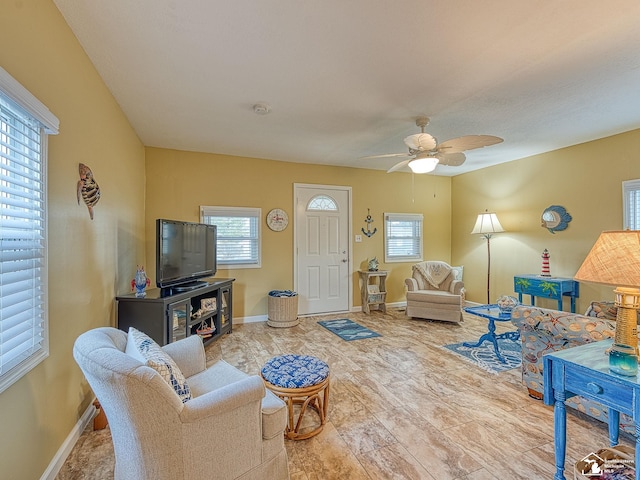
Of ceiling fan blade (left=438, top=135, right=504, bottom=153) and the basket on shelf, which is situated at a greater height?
ceiling fan blade (left=438, top=135, right=504, bottom=153)

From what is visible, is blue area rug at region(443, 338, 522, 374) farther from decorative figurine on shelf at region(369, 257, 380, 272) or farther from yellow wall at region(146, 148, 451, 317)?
yellow wall at region(146, 148, 451, 317)

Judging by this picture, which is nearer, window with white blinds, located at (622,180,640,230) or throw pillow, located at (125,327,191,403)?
throw pillow, located at (125,327,191,403)

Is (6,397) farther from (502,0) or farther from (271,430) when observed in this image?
(502,0)

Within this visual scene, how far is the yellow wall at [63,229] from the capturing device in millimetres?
1438

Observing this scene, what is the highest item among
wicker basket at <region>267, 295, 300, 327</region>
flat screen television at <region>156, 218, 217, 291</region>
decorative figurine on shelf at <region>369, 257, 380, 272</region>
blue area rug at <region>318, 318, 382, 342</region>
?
flat screen television at <region>156, 218, 217, 291</region>

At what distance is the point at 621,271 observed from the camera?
4.40 ft

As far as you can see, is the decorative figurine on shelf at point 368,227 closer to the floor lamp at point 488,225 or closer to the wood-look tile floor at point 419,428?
the floor lamp at point 488,225

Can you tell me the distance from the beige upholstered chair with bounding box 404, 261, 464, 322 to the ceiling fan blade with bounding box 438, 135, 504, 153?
250 centimetres

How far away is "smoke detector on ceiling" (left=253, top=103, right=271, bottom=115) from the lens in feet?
9.98

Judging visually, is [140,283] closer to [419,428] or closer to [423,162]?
[419,428]

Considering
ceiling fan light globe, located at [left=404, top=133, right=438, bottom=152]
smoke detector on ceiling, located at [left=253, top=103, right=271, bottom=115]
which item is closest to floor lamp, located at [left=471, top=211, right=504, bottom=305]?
ceiling fan light globe, located at [left=404, top=133, right=438, bottom=152]

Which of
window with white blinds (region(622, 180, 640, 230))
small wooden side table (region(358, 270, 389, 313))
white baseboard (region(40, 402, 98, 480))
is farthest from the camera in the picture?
small wooden side table (region(358, 270, 389, 313))

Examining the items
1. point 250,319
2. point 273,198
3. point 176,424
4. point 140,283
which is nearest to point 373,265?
point 273,198

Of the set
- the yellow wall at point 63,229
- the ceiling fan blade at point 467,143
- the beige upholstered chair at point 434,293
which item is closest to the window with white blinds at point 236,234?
the yellow wall at point 63,229
